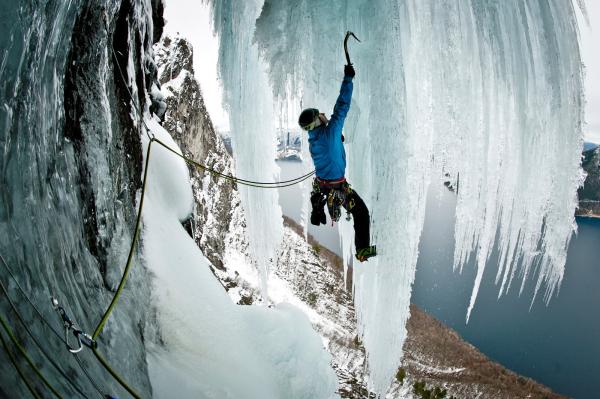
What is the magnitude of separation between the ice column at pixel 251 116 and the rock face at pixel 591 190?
382ft

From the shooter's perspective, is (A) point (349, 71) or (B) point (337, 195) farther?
(B) point (337, 195)

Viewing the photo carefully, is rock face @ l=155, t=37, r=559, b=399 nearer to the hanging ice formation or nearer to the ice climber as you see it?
the hanging ice formation

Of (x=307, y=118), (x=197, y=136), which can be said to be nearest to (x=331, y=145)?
(x=307, y=118)

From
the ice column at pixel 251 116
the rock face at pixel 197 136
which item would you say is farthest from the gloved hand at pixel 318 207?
the rock face at pixel 197 136

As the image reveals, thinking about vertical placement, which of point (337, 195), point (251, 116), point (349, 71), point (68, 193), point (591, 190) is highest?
point (349, 71)

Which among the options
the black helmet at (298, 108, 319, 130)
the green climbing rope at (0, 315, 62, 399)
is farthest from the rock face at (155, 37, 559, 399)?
the green climbing rope at (0, 315, 62, 399)

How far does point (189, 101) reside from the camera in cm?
2255

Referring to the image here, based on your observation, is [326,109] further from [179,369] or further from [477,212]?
[179,369]

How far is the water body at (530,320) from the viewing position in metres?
25.8

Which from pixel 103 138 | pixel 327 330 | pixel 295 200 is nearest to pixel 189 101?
pixel 327 330

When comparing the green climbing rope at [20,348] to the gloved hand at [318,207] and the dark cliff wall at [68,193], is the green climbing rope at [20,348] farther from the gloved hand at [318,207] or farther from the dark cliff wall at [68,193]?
the gloved hand at [318,207]

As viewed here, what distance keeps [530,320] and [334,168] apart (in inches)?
1350

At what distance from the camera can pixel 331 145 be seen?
3.87 m

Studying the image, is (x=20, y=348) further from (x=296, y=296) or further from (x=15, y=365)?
(x=296, y=296)
